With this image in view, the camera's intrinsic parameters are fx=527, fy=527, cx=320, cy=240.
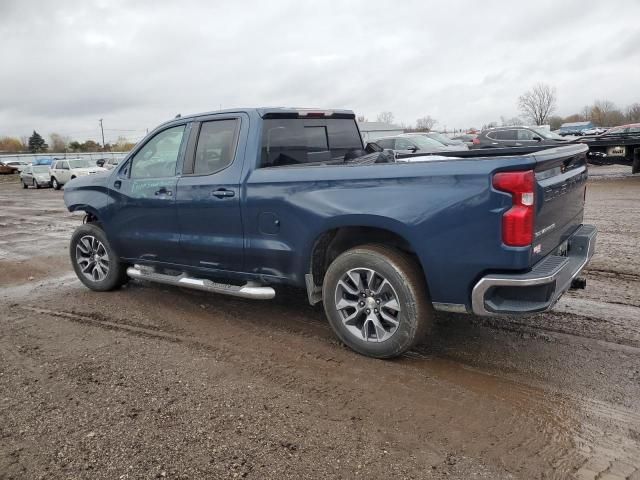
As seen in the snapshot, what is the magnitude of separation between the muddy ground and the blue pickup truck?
0.43 m

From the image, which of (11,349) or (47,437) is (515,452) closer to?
(47,437)

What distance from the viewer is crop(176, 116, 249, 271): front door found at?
4.67 m

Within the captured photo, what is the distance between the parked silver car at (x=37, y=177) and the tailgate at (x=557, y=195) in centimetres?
3037

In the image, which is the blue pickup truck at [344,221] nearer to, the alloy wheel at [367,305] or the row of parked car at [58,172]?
the alloy wheel at [367,305]

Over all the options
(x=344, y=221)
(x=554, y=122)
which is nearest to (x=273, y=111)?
(x=344, y=221)

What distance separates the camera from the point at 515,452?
2.83 meters

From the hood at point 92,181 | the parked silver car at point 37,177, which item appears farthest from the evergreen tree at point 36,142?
the hood at point 92,181

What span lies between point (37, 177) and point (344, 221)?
30.5 m

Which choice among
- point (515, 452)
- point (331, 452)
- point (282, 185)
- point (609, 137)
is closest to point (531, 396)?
point (515, 452)

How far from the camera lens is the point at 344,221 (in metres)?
3.97

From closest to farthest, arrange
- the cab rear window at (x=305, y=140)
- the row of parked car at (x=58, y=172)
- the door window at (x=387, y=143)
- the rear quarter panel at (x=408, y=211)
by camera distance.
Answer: the rear quarter panel at (x=408, y=211), the cab rear window at (x=305, y=140), the door window at (x=387, y=143), the row of parked car at (x=58, y=172)

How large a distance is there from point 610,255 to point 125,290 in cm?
632

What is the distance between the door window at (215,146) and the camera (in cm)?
482

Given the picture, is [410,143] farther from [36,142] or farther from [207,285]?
[36,142]
